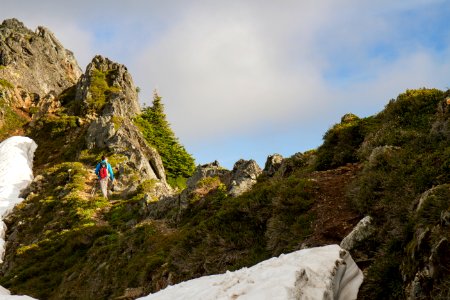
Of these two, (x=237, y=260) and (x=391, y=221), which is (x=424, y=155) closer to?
(x=391, y=221)

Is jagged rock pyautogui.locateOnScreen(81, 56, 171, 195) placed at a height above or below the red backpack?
above

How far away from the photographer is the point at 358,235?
8.70 m

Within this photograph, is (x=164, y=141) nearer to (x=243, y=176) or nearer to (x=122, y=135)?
(x=122, y=135)

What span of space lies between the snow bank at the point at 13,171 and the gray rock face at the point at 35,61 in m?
20.3

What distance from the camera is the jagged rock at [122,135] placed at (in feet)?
104

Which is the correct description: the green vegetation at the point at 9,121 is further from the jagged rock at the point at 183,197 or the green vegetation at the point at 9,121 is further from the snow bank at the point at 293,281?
the snow bank at the point at 293,281

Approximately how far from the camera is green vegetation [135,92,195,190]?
143 feet

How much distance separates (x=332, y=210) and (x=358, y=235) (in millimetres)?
2228

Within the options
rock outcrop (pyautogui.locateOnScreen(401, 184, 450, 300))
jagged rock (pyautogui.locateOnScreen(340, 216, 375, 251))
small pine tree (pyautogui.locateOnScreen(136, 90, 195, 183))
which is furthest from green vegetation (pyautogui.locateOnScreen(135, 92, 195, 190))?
rock outcrop (pyautogui.locateOnScreen(401, 184, 450, 300))

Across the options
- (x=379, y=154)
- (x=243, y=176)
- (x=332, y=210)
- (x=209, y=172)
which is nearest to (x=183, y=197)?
(x=209, y=172)

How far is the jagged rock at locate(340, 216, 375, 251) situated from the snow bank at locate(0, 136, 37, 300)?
22498 mm

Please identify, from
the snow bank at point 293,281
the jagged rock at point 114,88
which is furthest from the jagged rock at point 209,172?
the jagged rock at point 114,88

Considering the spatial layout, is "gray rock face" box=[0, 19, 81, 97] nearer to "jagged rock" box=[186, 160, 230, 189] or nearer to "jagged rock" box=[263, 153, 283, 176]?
"jagged rock" box=[186, 160, 230, 189]

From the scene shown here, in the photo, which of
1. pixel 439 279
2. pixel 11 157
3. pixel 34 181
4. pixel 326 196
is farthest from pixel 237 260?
pixel 11 157
